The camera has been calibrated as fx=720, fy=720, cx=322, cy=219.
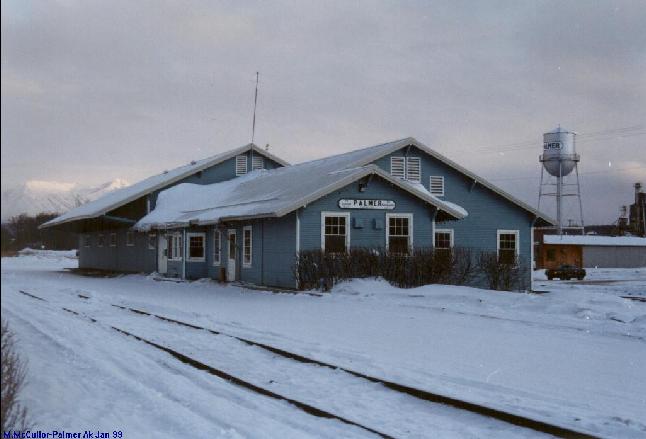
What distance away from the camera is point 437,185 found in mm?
30797

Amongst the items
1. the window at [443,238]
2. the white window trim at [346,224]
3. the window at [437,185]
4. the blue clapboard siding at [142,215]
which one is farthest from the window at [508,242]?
the blue clapboard siding at [142,215]

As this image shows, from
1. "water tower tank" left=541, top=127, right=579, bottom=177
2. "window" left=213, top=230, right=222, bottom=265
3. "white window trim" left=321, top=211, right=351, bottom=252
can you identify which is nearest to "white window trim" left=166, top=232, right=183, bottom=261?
"window" left=213, top=230, right=222, bottom=265

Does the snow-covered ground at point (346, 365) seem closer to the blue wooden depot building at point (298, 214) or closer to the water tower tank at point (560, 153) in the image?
the blue wooden depot building at point (298, 214)

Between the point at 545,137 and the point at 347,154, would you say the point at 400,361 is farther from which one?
the point at 545,137

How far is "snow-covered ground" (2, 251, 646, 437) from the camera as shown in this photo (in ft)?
22.4

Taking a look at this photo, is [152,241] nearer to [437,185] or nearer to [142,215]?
[142,215]

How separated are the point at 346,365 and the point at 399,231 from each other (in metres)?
15.5

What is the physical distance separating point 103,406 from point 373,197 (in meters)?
18.1

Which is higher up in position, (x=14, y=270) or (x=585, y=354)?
(x=14, y=270)

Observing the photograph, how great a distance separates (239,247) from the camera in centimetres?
2758

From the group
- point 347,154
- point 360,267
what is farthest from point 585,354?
point 347,154

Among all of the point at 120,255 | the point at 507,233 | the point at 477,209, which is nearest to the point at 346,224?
the point at 477,209

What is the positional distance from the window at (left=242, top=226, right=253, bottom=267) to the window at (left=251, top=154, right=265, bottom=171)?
12.9 meters

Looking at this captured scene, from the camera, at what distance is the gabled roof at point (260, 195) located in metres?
23.6
